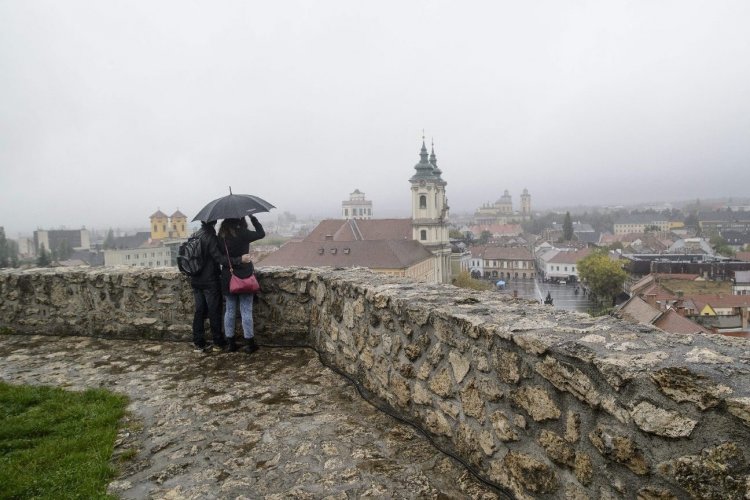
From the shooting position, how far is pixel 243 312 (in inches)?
199

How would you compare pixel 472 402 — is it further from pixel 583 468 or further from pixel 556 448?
pixel 583 468

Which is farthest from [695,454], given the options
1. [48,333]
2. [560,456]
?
[48,333]

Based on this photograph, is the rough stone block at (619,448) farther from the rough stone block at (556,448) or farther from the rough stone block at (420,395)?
the rough stone block at (420,395)

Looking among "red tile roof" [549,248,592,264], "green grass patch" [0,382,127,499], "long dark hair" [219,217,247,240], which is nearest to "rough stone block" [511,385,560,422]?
"green grass patch" [0,382,127,499]

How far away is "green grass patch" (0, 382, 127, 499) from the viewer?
269 cm

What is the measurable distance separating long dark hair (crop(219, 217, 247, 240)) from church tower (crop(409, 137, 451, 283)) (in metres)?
54.0

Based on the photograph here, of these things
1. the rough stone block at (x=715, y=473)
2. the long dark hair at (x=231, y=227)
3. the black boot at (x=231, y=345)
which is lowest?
the black boot at (x=231, y=345)

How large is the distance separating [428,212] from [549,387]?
58682 millimetres

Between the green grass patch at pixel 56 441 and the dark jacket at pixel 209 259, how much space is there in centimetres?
133

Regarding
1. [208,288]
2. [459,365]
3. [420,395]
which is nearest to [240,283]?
[208,288]

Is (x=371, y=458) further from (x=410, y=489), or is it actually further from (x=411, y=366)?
(x=411, y=366)

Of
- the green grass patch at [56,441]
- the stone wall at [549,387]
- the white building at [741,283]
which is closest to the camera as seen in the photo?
the stone wall at [549,387]

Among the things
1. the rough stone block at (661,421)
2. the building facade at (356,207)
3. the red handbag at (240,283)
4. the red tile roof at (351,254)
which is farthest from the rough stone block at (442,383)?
the building facade at (356,207)

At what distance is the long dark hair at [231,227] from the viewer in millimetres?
4934
